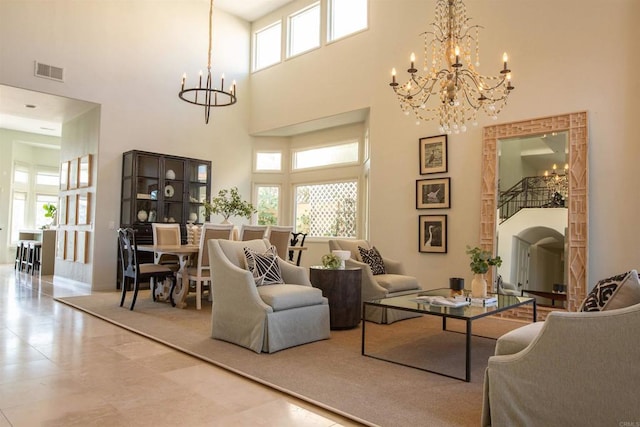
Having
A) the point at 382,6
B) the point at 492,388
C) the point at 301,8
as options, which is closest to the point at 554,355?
the point at 492,388

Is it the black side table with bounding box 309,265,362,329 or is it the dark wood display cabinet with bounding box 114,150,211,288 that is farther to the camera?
the dark wood display cabinet with bounding box 114,150,211,288

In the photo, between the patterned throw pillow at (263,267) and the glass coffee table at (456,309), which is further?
the patterned throw pillow at (263,267)

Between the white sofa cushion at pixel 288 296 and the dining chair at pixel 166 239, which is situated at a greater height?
the dining chair at pixel 166 239

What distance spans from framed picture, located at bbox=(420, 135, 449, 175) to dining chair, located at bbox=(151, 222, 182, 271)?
381 centimetres

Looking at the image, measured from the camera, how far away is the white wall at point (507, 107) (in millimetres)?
4574

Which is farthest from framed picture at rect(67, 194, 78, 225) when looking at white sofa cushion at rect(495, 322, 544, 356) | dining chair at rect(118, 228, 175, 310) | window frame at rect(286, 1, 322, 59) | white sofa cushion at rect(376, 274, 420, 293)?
white sofa cushion at rect(495, 322, 544, 356)

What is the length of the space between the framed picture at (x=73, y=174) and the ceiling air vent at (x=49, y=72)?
1.64 meters

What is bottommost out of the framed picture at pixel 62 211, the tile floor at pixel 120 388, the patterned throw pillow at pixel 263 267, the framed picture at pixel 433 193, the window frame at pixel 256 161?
the tile floor at pixel 120 388

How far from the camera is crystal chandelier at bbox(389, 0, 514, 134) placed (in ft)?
13.0

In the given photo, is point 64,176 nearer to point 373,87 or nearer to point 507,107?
point 373,87

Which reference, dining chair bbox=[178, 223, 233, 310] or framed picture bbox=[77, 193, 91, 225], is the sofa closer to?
dining chair bbox=[178, 223, 233, 310]

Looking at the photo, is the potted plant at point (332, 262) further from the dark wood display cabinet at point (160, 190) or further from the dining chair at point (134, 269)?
the dark wood display cabinet at point (160, 190)

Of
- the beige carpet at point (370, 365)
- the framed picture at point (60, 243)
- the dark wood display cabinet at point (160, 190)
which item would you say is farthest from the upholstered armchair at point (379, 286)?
the framed picture at point (60, 243)

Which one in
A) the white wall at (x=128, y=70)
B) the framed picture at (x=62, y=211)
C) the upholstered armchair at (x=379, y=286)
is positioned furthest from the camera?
the framed picture at (x=62, y=211)
